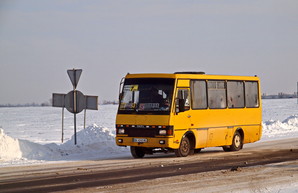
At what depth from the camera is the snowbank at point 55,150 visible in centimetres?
1909

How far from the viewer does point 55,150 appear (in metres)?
20.6

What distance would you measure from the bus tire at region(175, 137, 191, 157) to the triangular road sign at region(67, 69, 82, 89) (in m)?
5.22

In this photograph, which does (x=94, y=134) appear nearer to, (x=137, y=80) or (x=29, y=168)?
(x=137, y=80)

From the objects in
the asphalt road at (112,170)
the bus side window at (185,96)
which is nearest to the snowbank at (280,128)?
the asphalt road at (112,170)

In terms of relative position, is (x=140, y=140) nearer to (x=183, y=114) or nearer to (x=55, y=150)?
(x=183, y=114)

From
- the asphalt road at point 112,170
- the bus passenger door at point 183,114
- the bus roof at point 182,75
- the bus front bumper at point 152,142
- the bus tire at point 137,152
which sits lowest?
the asphalt road at point 112,170

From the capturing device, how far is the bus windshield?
18.9m

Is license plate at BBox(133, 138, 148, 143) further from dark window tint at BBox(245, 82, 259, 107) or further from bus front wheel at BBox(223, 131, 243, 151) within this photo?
dark window tint at BBox(245, 82, 259, 107)

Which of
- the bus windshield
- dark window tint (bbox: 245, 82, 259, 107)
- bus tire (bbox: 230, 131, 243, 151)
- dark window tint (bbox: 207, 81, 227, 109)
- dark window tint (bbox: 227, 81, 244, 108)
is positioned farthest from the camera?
dark window tint (bbox: 245, 82, 259, 107)

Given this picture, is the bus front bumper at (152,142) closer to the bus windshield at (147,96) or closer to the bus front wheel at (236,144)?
the bus windshield at (147,96)

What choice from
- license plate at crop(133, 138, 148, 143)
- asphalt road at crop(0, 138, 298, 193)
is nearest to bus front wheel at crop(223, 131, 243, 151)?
asphalt road at crop(0, 138, 298, 193)

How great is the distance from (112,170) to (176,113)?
4204 mm

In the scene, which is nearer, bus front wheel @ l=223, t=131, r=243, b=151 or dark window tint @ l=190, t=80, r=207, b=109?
dark window tint @ l=190, t=80, r=207, b=109

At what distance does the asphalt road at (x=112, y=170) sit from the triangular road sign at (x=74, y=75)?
174 inches
